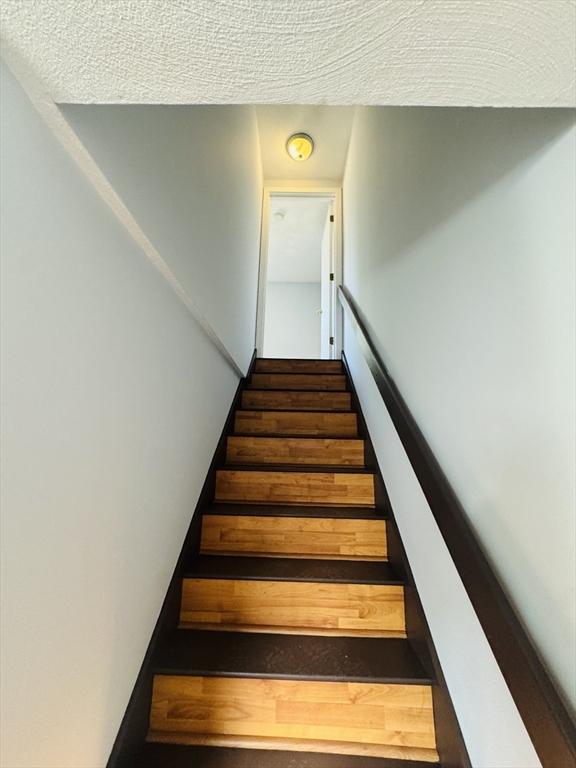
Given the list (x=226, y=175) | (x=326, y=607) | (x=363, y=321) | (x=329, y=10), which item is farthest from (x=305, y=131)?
(x=326, y=607)

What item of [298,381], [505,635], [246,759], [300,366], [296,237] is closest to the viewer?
[505,635]

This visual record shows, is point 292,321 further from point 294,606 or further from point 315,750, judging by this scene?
point 315,750

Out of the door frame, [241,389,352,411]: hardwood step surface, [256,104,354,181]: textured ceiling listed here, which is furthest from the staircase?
[256,104,354,181]: textured ceiling

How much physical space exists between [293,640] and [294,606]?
0.11 metres

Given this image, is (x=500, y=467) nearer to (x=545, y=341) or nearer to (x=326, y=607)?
(x=545, y=341)

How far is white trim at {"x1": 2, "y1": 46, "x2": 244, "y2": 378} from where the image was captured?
22.4 inches

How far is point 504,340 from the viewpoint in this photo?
80cm

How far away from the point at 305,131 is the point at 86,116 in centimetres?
331

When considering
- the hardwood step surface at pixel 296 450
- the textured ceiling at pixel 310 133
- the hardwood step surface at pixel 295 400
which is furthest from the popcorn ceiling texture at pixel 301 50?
the textured ceiling at pixel 310 133

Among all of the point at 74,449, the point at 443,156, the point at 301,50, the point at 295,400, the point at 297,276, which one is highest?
the point at 297,276

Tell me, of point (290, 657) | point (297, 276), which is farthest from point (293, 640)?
point (297, 276)

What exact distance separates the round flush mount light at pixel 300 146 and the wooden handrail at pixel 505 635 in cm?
345

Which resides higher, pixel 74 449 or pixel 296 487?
pixel 74 449

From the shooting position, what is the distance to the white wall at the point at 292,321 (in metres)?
6.46
